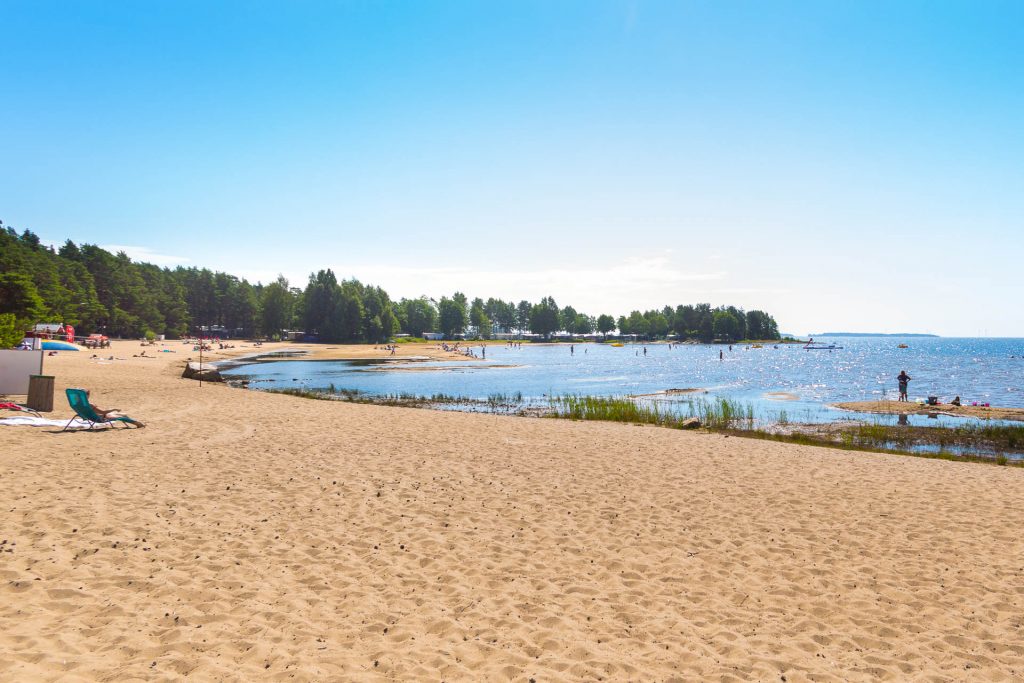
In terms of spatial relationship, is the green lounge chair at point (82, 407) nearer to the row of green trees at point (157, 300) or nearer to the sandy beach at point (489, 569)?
the sandy beach at point (489, 569)

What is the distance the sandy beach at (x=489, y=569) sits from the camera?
5219mm

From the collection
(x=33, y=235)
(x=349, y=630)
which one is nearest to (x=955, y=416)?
(x=349, y=630)

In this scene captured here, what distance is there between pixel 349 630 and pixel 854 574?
6.39 m

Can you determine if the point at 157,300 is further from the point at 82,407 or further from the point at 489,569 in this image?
the point at 489,569

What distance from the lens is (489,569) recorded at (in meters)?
7.20

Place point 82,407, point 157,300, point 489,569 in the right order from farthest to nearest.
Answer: point 157,300
point 82,407
point 489,569

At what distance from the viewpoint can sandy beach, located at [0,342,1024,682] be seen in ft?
17.1

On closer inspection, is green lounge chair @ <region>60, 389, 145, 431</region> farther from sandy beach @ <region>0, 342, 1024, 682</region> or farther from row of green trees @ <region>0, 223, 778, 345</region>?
A: row of green trees @ <region>0, 223, 778, 345</region>

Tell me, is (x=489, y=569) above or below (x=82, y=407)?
below

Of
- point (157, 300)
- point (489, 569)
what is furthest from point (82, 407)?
point (157, 300)

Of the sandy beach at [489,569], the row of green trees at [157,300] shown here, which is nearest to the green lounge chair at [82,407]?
the sandy beach at [489,569]

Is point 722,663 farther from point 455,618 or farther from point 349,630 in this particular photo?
point 349,630

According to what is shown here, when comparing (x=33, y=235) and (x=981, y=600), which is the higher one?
(x=33, y=235)

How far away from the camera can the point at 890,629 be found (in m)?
6.09
